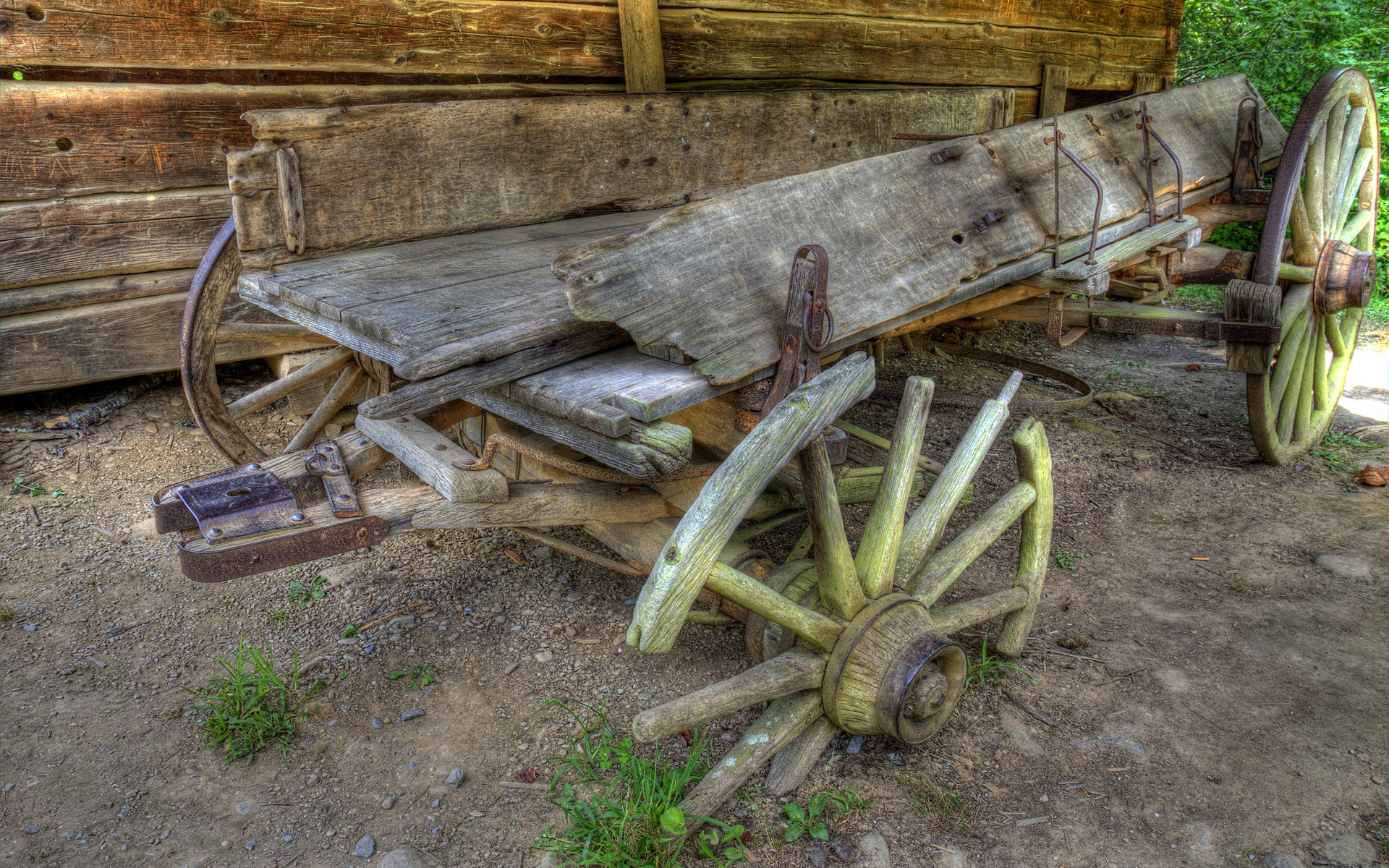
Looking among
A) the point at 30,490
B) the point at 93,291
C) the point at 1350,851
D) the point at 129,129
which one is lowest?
the point at 1350,851

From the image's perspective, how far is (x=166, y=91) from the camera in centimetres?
312

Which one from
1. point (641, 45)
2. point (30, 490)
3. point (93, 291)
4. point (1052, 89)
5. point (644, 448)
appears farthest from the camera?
point (1052, 89)

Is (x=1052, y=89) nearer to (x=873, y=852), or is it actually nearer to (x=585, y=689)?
(x=585, y=689)

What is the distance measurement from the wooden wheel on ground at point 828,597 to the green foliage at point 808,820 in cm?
5

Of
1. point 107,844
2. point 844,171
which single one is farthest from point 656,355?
point 107,844

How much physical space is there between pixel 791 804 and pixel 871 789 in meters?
0.20

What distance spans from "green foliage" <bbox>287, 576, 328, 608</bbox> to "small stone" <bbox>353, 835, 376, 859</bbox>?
101 centimetres

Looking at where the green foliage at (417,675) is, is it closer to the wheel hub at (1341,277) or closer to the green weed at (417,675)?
the green weed at (417,675)

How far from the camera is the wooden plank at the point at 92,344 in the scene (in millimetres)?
3283

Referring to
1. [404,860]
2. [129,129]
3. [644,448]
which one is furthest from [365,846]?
[129,129]

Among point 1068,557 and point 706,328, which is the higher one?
point 706,328

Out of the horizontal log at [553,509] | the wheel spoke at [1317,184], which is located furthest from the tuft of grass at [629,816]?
the wheel spoke at [1317,184]

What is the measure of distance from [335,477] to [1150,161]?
2.78 meters

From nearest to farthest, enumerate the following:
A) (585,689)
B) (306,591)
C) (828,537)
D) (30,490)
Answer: (828,537) < (585,689) < (306,591) < (30,490)
